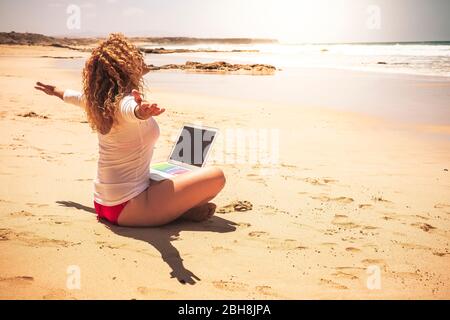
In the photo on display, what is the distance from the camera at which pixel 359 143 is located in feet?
22.2

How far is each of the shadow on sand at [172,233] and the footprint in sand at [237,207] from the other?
0.22m

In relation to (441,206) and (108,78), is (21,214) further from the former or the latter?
(441,206)

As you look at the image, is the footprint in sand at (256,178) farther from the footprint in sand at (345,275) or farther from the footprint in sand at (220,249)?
the footprint in sand at (345,275)

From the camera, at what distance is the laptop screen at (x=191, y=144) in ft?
13.0

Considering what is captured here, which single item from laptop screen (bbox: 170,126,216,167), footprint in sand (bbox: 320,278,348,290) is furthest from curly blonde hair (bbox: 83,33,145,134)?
footprint in sand (bbox: 320,278,348,290)

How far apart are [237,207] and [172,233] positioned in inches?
34.5

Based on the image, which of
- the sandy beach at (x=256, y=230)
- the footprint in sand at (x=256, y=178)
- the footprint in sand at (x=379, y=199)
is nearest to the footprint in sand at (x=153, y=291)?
the sandy beach at (x=256, y=230)

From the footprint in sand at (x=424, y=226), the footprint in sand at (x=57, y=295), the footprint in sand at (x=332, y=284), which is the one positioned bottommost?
the footprint in sand at (x=332, y=284)

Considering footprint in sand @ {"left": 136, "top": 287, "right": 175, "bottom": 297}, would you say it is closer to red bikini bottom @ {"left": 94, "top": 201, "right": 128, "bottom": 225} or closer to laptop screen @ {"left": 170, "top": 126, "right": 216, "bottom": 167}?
red bikini bottom @ {"left": 94, "top": 201, "right": 128, "bottom": 225}

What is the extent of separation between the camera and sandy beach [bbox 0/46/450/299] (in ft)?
8.81
